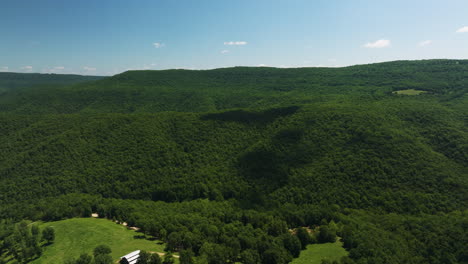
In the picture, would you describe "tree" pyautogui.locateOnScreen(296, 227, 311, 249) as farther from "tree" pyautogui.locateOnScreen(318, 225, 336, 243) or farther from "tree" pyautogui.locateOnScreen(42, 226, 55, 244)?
"tree" pyautogui.locateOnScreen(42, 226, 55, 244)

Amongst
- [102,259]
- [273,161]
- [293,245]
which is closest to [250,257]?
[293,245]

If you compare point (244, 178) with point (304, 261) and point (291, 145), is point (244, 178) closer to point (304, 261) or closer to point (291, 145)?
point (291, 145)

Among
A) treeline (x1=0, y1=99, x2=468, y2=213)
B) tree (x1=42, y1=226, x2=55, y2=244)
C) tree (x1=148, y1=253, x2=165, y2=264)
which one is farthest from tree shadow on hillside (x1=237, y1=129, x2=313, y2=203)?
tree (x1=42, y1=226, x2=55, y2=244)

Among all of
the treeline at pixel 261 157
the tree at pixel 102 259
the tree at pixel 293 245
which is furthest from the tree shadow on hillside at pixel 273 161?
the tree at pixel 102 259

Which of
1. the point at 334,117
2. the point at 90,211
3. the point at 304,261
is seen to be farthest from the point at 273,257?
the point at 334,117

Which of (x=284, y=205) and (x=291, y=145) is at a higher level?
(x=291, y=145)

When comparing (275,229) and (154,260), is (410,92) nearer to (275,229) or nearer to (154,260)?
(275,229)

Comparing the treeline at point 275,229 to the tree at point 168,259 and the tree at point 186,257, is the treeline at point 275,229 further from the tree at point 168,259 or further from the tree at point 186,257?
the tree at point 168,259
